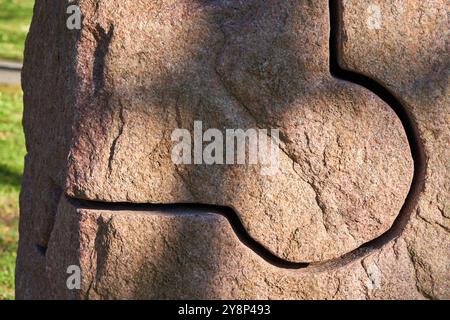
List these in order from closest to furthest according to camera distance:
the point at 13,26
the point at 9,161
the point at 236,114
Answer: the point at 236,114
the point at 9,161
the point at 13,26

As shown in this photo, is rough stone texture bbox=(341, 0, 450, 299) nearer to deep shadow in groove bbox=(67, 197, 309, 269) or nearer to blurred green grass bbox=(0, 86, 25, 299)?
deep shadow in groove bbox=(67, 197, 309, 269)

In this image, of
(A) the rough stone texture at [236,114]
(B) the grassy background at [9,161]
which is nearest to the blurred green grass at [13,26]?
(B) the grassy background at [9,161]

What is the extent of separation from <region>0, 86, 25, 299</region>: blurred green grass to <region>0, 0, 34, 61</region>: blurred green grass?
143 cm

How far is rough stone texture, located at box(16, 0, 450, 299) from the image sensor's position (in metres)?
1.71

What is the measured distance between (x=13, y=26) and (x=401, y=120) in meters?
7.54

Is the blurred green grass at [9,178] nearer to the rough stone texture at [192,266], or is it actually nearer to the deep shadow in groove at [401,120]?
the rough stone texture at [192,266]

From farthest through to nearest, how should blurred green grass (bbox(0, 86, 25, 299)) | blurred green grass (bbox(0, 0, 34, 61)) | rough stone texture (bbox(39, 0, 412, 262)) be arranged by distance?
blurred green grass (bbox(0, 0, 34, 61)) → blurred green grass (bbox(0, 86, 25, 299)) → rough stone texture (bbox(39, 0, 412, 262))

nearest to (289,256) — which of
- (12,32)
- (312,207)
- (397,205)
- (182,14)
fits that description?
(312,207)

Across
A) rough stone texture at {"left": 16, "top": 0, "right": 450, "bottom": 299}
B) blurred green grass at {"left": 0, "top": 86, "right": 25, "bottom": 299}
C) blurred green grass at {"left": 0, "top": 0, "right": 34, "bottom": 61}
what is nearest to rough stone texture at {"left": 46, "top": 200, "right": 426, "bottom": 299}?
rough stone texture at {"left": 16, "top": 0, "right": 450, "bottom": 299}

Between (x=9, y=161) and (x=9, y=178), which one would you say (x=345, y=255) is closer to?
(x=9, y=178)

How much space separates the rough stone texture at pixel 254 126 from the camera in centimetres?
171

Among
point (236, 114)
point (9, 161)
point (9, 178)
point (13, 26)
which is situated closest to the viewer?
point (236, 114)

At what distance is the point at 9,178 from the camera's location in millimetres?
4328

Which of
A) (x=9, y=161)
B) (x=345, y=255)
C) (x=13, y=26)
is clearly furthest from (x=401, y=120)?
(x=13, y=26)
